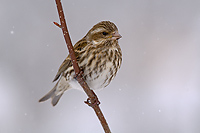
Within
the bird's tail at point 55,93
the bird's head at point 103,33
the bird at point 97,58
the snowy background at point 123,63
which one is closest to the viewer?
the bird's head at point 103,33

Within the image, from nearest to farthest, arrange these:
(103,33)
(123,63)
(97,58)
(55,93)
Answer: (103,33), (97,58), (55,93), (123,63)

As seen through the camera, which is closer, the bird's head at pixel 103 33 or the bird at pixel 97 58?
the bird's head at pixel 103 33

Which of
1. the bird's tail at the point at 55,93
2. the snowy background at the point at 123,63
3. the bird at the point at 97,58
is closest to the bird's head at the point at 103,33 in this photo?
the bird at the point at 97,58

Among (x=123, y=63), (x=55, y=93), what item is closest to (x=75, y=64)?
(x=55, y=93)

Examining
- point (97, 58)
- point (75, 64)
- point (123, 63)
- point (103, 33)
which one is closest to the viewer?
point (75, 64)

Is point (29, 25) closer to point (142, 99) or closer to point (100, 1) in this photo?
point (100, 1)

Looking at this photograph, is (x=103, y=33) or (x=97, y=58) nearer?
(x=103, y=33)

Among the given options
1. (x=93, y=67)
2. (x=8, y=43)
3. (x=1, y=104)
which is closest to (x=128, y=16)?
(x=8, y=43)

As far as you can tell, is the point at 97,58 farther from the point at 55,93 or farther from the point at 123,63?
the point at 123,63

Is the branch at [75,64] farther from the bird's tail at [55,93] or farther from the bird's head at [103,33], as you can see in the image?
the bird's tail at [55,93]
